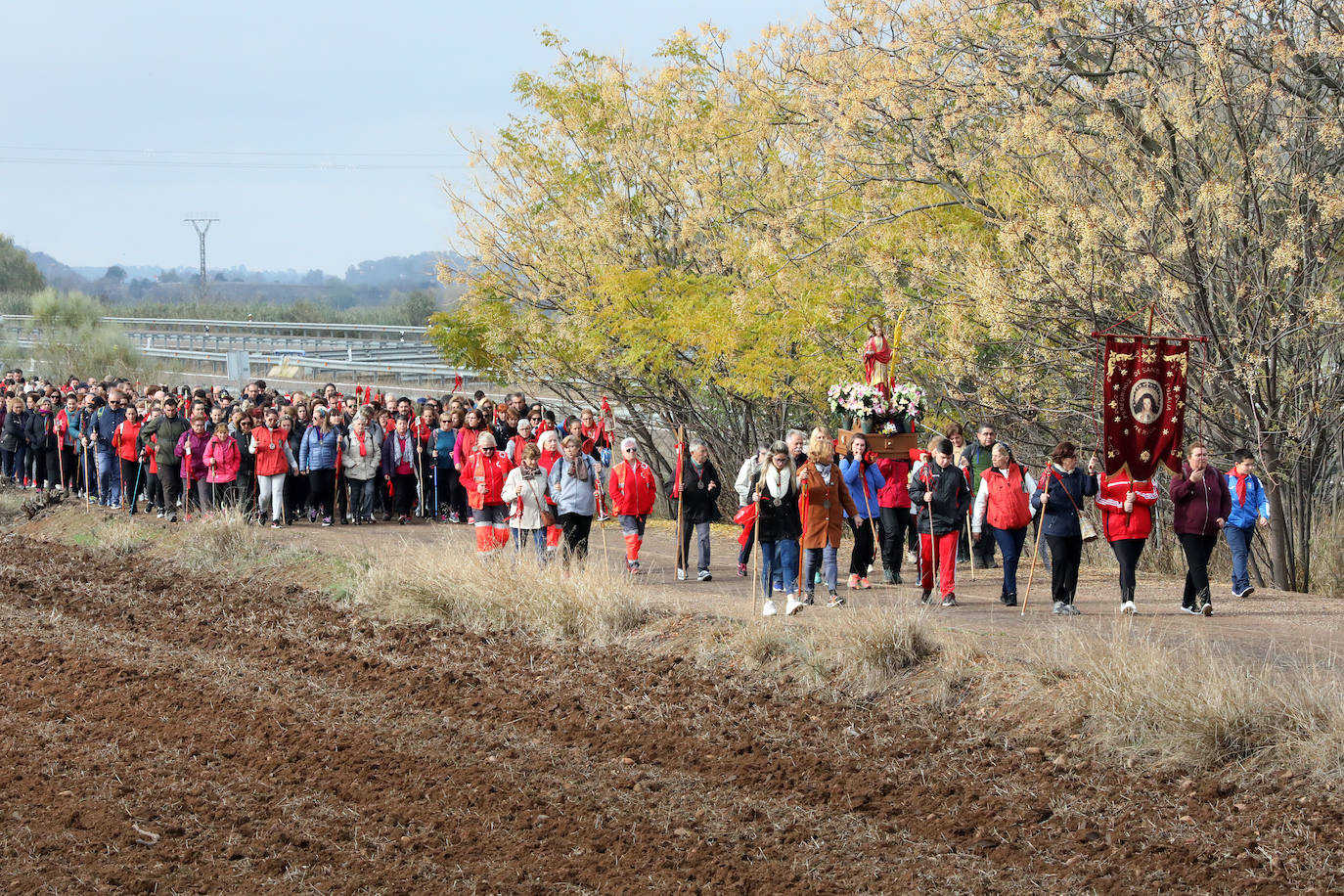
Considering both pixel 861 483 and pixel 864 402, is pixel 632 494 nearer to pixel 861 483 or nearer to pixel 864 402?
pixel 861 483

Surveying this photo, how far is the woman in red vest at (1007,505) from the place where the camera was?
1303cm

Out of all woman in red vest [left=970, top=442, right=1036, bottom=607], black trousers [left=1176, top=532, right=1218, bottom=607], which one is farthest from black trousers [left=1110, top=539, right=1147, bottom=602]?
woman in red vest [left=970, top=442, right=1036, bottom=607]

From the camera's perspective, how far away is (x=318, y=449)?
1962 centimetres

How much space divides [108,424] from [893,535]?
1312 centimetres

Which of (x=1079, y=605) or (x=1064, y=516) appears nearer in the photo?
(x=1064, y=516)

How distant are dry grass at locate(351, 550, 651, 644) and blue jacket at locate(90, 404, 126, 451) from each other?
921 centimetres

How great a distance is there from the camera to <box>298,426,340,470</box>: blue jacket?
1961cm

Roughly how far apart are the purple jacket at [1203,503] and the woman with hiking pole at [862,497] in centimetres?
318

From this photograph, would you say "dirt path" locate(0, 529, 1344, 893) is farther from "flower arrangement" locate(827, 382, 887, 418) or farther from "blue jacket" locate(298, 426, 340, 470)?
"blue jacket" locate(298, 426, 340, 470)

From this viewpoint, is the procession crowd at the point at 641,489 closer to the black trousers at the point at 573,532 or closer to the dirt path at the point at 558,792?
the black trousers at the point at 573,532

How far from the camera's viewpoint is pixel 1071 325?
1598 cm

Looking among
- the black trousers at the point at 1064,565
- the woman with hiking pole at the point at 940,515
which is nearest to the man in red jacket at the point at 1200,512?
the black trousers at the point at 1064,565

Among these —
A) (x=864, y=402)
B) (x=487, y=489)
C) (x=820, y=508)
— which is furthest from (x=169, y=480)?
(x=820, y=508)

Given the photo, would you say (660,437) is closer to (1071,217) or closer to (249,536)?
(249,536)
